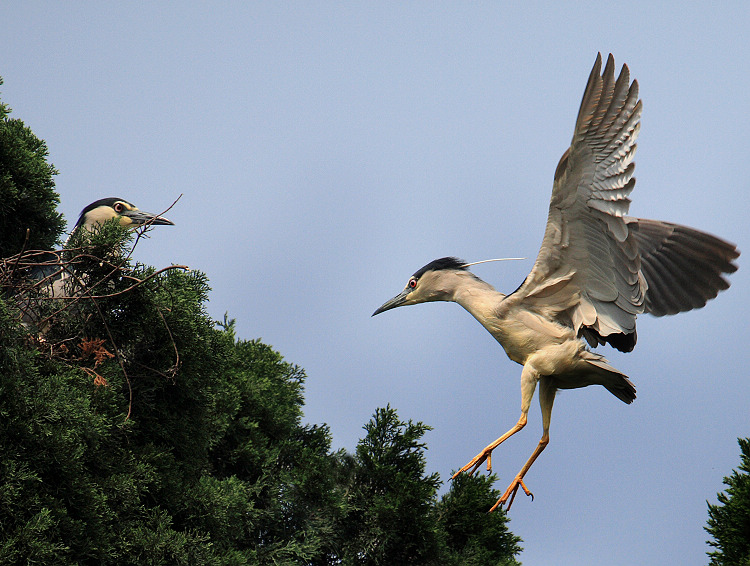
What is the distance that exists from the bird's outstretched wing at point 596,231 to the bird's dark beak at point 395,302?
0.82 metres

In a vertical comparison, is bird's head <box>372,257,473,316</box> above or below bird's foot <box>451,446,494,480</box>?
above

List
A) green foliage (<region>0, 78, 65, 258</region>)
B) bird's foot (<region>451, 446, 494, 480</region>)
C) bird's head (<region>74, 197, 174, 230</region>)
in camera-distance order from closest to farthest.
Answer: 1. bird's foot (<region>451, 446, 494, 480</region>)
2. green foliage (<region>0, 78, 65, 258</region>)
3. bird's head (<region>74, 197, 174, 230</region>)

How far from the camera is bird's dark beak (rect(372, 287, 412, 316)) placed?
18.6ft

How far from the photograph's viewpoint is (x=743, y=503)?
7312 mm

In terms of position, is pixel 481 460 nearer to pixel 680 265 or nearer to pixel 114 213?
pixel 680 265

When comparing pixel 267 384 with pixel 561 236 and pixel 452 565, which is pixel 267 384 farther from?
pixel 561 236

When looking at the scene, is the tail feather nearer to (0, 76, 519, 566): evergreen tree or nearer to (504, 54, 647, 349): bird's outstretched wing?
(504, 54, 647, 349): bird's outstretched wing

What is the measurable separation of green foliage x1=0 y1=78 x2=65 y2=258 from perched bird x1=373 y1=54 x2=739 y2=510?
10.5ft

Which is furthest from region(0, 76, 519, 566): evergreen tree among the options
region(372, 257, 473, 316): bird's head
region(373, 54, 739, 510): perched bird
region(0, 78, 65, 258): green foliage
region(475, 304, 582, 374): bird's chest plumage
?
region(475, 304, 582, 374): bird's chest plumage

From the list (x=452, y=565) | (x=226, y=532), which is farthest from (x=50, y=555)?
(x=452, y=565)

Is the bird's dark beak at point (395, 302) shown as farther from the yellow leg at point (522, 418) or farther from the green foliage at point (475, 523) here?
the green foliage at point (475, 523)

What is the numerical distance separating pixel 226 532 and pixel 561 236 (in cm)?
341

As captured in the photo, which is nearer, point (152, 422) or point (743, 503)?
point (152, 422)

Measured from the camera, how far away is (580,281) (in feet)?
Result: 16.4
